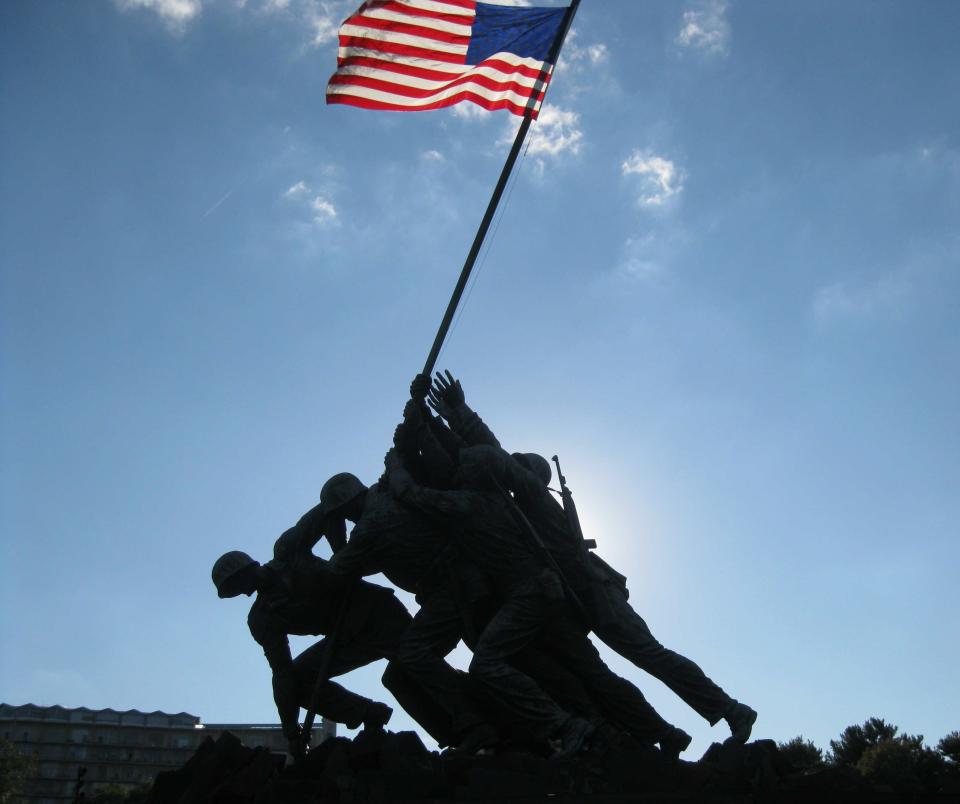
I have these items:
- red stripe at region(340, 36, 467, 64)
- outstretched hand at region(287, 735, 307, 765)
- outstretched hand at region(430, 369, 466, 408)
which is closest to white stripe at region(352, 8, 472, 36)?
red stripe at region(340, 36, 467, 64)

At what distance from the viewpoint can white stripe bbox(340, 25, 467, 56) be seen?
11.6 metres

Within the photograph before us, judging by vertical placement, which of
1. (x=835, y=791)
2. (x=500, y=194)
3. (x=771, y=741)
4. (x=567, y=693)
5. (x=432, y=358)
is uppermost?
(x=500, y=194)

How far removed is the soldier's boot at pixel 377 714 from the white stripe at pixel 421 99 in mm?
6541

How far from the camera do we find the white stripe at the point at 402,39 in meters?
11.6

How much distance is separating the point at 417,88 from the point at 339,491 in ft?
15.3

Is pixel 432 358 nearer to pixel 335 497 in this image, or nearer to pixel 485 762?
pixel 335 497

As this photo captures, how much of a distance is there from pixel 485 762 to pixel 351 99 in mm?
7294

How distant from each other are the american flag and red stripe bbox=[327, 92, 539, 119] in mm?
11

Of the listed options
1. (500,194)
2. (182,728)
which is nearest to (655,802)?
(500,194)

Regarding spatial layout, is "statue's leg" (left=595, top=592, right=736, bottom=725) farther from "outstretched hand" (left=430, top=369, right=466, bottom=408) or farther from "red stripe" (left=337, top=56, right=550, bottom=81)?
"red stripe" (left=337, top=56, right=550, bottom=81)

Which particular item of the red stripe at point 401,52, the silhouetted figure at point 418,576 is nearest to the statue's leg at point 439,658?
the silhouetted figure at point 418,576

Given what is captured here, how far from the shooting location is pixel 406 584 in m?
10.5

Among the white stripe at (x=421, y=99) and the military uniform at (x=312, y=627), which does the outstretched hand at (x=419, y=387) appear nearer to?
the military uniform at (x=312, y=627)

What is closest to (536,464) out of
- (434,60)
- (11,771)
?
(434,60)
